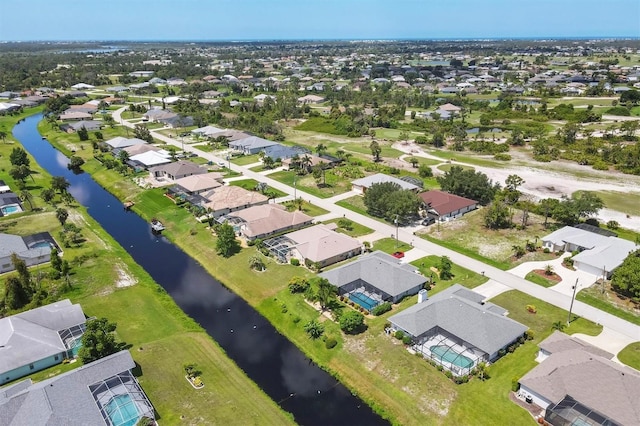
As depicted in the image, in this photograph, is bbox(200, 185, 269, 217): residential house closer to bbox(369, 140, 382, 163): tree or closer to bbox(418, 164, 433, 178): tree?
bbox(369, 140, 382, 163): tree

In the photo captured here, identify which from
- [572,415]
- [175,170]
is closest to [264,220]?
[175,170]

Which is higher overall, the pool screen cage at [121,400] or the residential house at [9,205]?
the residential house at [9,205]

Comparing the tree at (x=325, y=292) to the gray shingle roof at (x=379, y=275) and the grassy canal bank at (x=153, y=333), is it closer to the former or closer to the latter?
the gray shingle roof at (x=379, y=275)

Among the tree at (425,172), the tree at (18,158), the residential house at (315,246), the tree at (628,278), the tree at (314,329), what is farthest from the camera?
the tree at (18,158)

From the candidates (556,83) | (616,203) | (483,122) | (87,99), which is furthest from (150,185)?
(556,83)

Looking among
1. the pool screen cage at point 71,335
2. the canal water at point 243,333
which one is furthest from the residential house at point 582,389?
the pool screen cage at point 71,335

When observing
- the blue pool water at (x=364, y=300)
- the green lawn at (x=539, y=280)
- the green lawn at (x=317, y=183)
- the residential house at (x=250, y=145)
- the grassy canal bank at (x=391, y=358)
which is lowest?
the grassy canal bank at (x=391, y=358)

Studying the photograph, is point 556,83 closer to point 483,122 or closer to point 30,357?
point 483,122
